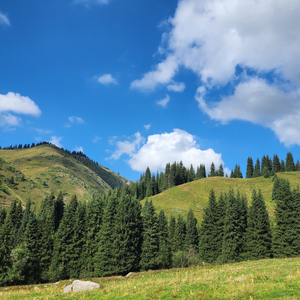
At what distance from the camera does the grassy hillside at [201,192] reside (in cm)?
10544

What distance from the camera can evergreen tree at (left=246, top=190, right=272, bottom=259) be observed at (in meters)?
48.4

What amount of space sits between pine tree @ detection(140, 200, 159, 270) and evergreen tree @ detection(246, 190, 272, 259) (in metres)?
22.8

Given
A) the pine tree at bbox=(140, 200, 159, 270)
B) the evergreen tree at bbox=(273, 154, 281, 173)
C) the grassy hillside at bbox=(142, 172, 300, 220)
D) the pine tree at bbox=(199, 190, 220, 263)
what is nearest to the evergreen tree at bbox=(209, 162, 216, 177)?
the grassy hillside at bbox=(142, 172, 300, 220)

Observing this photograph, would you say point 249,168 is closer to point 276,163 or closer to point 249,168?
point 249,168

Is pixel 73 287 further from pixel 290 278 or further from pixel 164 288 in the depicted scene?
pixel 290 278

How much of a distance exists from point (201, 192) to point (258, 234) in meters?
72.9

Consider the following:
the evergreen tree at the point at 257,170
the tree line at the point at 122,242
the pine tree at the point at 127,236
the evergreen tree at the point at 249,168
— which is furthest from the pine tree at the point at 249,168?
the pine tree at the point at 127,236

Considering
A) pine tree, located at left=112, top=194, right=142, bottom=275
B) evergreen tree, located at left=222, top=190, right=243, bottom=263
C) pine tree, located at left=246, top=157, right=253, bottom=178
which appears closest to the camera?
pine tree, located at left=112, top=194, right=142, bottom=275

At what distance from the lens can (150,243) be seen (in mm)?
47688

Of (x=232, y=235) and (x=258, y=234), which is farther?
(x=232, y=235)

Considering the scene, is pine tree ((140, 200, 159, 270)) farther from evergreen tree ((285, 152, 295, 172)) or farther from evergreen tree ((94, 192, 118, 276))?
evergreen tree ((285, 152, 295, 172))

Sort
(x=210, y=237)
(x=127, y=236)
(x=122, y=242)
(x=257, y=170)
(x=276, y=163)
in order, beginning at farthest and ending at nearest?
(x=276, y=163) < (x=257, y=170) < (x=210, y=237) < (x=127, y=236) < (x=122, y=242)

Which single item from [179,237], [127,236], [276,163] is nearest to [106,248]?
[127,236]

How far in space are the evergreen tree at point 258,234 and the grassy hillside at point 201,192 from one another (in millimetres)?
45958
